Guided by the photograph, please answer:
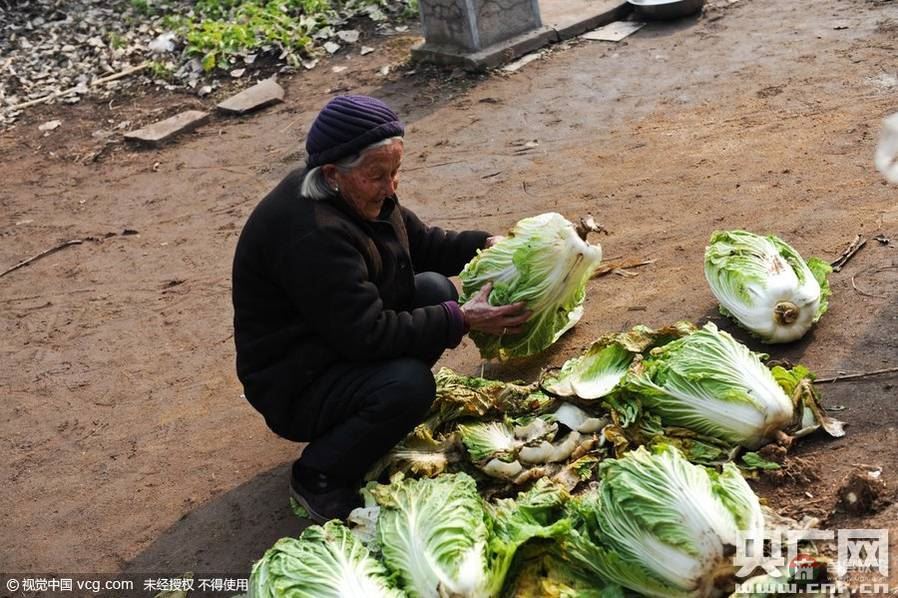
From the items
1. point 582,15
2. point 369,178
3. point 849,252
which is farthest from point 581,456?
point 582,15

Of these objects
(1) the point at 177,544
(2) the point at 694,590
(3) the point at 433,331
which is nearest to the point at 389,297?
(3) the point at 433,331

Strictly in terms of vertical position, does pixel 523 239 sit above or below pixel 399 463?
above

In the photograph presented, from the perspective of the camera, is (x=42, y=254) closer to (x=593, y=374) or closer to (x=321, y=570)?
(x=593, y=374)

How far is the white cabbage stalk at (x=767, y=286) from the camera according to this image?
185 inches

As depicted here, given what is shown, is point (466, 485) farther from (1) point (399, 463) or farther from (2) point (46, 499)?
(2) point (46, 499)

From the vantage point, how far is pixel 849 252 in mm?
5453

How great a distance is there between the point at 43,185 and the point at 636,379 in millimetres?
6740

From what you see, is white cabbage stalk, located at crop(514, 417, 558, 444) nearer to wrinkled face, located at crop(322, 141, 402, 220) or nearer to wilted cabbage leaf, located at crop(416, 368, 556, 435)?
wilted cabbage leaf, located at crop(416, 368, 556, 435)

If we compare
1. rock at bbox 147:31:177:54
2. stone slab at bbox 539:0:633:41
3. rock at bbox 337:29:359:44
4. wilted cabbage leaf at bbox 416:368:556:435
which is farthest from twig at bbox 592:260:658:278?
rock at bbox 147:31:177:54

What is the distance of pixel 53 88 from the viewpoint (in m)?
11.2

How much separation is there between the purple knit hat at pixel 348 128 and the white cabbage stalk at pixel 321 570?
4.79ft

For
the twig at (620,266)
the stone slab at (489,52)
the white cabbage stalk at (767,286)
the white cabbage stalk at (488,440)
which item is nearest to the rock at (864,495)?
the white cabbage stalk at (767,286)

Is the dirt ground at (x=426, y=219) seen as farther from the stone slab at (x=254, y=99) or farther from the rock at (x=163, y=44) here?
the rock at (x=163, y=44)

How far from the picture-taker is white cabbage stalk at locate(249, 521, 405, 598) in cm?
342
